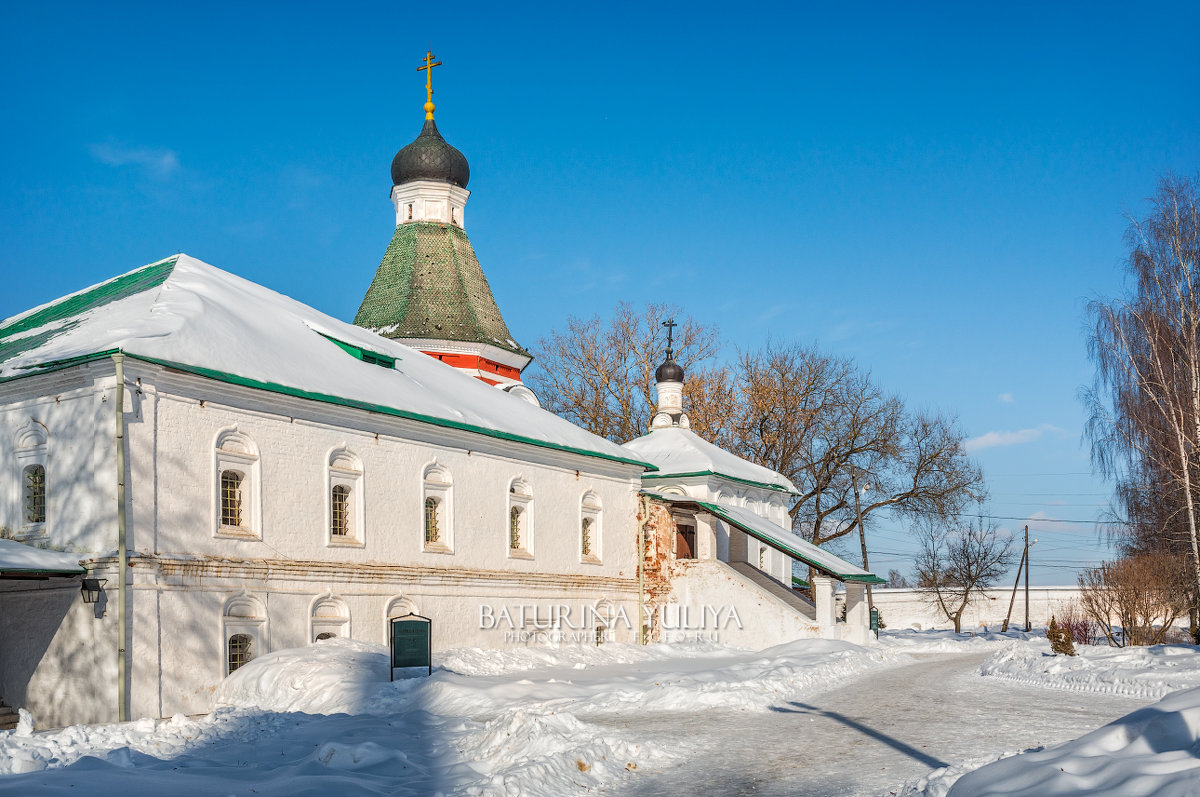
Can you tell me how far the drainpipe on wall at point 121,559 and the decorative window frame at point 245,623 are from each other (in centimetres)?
169

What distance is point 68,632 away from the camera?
1474 cm

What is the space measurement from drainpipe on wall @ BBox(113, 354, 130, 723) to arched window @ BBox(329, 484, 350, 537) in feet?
13.8

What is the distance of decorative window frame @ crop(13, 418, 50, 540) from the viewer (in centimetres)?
1548

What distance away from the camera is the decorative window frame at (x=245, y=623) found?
51.4 ft

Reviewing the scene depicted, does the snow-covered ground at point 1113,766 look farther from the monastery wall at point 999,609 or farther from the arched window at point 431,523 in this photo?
the monastery wall at point 999,609

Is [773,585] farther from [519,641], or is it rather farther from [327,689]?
[327,689]

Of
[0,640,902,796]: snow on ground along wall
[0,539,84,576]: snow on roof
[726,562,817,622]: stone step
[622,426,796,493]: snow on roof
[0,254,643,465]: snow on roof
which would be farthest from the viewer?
[622,426,796,493]: snow on roof

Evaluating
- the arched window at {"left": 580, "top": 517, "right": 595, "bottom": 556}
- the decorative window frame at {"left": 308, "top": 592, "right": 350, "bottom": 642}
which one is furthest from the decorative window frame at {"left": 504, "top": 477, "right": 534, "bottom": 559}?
the decorative window frame at {"left": 308, "top": 592, "right": 350, "bottom": 642}

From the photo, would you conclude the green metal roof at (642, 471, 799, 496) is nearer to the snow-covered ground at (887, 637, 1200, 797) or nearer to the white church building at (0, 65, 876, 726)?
the white church building at (0, 65, 876, 726)

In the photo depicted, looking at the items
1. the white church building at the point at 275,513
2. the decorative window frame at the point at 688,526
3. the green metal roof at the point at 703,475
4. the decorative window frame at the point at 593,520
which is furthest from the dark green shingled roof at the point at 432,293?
the decorative window frame at the point at 593,520

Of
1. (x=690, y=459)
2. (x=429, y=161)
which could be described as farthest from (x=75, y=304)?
(x=690, y=459)

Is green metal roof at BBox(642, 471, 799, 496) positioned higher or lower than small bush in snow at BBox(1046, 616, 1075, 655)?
higher

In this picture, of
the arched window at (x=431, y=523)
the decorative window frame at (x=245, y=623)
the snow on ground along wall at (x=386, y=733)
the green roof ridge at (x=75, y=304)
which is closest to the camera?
the snow on ground along wall at (x=386, y=733)

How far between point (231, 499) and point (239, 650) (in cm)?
219
